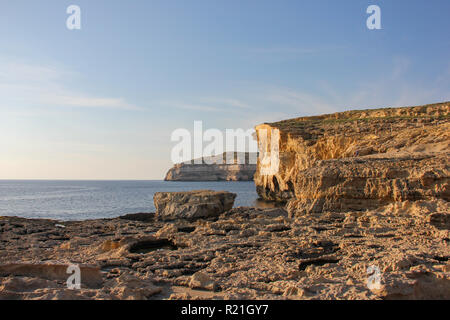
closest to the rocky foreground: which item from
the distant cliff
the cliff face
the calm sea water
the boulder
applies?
the cliff face

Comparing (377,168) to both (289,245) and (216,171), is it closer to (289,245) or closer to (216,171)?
(289,245)

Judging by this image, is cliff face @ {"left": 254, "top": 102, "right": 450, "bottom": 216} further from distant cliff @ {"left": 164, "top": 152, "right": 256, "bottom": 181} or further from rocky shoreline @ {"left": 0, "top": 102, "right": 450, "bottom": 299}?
distant cliff @ {"left": 164, "top": 152, "right": 256, "bottom": 181}

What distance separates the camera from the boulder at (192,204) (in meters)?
22.2

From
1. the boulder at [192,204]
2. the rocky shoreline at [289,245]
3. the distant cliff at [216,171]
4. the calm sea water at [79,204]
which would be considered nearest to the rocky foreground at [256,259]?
the rocky shoreline at [289,245]

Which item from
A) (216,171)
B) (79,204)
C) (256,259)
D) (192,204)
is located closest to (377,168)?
(256,259)

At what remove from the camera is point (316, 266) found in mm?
8133

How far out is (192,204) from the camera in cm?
2256

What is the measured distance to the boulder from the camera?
72.8 ft

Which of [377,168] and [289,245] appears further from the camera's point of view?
[377,168]

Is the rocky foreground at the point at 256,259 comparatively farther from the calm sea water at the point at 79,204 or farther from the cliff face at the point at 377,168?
the calm sea water at the point at 79,204
